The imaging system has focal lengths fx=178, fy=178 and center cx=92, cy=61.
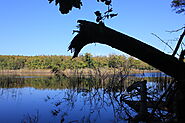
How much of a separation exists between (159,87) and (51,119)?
5.89m

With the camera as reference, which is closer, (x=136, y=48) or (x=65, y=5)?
(x=136, y=48)

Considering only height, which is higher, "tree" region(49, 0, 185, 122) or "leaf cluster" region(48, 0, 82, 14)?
"leaf cluster" region(48, 0, 82, 14)

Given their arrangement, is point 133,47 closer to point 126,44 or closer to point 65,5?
point 126,44

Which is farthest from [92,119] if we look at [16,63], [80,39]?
[16,63]

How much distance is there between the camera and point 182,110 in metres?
1.16

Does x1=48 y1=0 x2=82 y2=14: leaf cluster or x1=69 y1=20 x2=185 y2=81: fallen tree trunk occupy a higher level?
x1=48 y1=0 x2=82 y2=14: leaf cluster

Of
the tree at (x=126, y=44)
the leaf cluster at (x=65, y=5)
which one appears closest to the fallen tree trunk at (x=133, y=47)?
the tree at (x=126, y=44)

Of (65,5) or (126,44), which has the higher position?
(65,5)

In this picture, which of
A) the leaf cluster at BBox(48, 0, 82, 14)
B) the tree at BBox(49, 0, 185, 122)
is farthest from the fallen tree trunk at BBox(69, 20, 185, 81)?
the leaf cluster at BBox(48, 0, 82, 14)

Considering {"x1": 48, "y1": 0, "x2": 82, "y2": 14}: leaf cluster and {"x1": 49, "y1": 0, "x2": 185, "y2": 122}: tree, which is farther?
{"x1": 48, "y1": 0, "x2": 82, "y2": 14}: leaf cluster

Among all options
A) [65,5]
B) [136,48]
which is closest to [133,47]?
[136,48]

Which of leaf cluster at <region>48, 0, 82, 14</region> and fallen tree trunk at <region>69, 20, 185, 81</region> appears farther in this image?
leaf cluster at <region>48, 0, 82, 14</region>

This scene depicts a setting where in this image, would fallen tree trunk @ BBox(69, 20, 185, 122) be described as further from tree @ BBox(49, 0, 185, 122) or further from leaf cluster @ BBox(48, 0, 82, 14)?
leaf cluster @ BBox(48, 0, 82, 14)

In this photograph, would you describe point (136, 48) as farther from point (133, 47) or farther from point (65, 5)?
point (65, 5)
